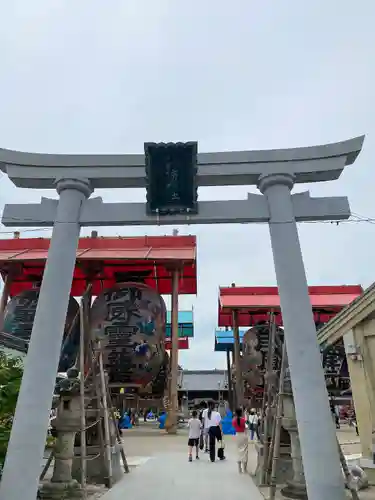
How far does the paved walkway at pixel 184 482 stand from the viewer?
657 cm

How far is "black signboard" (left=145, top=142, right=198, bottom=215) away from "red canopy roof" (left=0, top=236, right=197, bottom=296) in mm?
8778

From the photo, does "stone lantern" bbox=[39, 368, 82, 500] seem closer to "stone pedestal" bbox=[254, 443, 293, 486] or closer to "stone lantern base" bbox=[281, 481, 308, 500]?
"stone lantern base" bbox=[281, 481, 308, 500]

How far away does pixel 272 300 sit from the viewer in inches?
769

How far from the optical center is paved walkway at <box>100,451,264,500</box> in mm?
6566

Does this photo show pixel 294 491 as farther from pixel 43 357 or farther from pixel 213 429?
A: pixel 213 429

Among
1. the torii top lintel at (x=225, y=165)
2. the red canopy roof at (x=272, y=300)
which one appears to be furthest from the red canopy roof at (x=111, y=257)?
the torii top lintel at (x=225, y=165)

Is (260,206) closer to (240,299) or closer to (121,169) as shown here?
(121,169)

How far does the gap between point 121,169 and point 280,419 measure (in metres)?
4.28

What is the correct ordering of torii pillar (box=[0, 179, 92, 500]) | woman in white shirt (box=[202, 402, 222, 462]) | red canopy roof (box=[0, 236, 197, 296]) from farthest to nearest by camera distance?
red canopy roof (box=[0, 236, 197, 296]) → woman in white shirt (box=[202, 402, 222, 462]) → torii pillar (box=[0, 179, 92, 500])

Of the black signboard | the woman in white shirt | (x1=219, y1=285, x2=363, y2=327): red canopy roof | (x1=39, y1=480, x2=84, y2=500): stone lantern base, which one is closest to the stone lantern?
(x1=39, y1=480, x2=84, y2=500): stone lantern base

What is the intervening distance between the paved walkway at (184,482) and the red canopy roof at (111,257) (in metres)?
6.79

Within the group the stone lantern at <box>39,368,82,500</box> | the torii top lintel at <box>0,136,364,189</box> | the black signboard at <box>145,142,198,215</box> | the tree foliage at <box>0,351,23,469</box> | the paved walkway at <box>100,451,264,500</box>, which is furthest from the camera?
the paved walkway at <box>100,451,264,500</box>

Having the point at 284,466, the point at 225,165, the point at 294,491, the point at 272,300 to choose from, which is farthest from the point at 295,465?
the point at 272,300

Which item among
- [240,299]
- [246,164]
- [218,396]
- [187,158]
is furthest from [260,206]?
[218,396]
